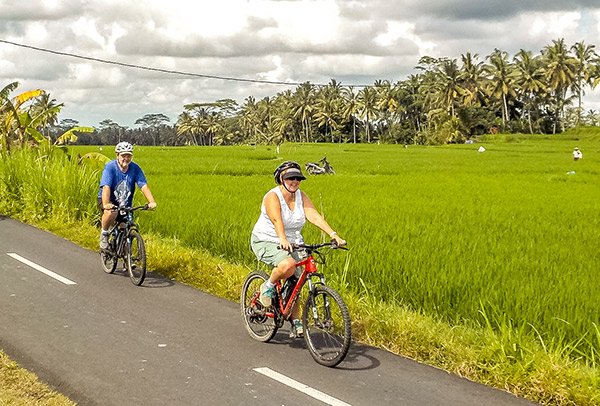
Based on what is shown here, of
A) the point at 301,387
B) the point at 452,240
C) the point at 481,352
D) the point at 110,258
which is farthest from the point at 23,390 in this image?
the point at 452,240

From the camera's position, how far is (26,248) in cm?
1259

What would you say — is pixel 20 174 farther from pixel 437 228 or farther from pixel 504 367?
pixel 504 367

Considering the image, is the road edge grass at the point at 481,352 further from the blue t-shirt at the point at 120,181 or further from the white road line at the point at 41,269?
the white road line at the point at 41,269

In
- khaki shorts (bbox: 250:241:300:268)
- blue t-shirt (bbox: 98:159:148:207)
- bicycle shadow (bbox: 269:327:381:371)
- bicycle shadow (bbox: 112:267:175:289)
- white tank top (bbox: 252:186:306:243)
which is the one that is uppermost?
blue t-shirt (bbox: 98:159:148:207)

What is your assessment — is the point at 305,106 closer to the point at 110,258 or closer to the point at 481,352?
the point at 110,258

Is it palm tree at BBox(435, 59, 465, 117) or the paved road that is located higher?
palm tree at BBox(435, 59, 465, 117)

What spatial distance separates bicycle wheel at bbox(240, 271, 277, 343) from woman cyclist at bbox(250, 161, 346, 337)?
0.30 m

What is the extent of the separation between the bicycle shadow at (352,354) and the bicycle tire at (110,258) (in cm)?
369

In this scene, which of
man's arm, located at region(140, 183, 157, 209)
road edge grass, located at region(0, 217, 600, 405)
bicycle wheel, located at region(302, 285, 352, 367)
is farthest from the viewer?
man's arm, located at region(140, 183, 157, 209)

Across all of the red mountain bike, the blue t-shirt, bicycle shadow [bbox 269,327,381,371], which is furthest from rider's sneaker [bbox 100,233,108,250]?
bicycle shadow [bbox 269,327,381,371]

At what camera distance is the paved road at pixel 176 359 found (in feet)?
18.5

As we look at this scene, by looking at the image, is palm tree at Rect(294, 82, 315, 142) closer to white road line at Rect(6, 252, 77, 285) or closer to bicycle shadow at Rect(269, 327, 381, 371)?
white road line at Rect(6, 252, 77, 285)

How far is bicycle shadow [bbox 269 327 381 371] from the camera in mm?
6430

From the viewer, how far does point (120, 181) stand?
32.9ft
